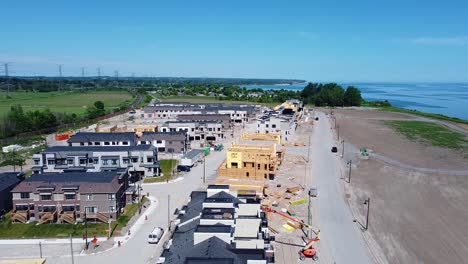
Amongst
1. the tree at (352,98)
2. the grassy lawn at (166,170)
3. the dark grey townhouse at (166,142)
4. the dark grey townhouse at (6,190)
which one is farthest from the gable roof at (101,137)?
the tree at (352,98)

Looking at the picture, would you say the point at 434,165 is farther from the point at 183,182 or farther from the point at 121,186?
the point at 121,186

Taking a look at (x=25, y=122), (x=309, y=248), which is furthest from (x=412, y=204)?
(x=25, y=122)

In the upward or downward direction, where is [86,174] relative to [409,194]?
upward

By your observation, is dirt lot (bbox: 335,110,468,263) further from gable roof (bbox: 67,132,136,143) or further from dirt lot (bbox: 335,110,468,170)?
gable roof (bbox: 67,132,136,143)

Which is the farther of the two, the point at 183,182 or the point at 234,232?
the point at 183,182

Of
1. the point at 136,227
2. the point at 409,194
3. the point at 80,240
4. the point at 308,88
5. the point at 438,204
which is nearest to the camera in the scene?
the point at 80,240

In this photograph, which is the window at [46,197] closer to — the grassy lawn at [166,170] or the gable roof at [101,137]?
the grassy lawn at [166,170]

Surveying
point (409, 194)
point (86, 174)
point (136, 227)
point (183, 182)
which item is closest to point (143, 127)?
point (183, 182)
